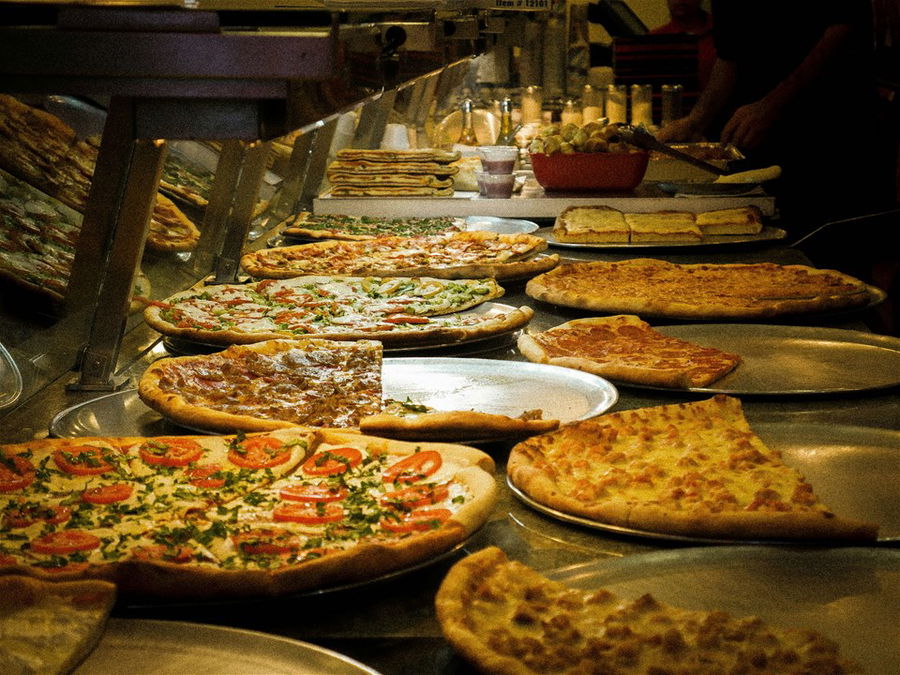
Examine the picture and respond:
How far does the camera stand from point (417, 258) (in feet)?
17.1

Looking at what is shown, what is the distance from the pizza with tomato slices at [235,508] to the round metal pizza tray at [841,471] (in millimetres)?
256

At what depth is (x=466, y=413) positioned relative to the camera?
265 cm

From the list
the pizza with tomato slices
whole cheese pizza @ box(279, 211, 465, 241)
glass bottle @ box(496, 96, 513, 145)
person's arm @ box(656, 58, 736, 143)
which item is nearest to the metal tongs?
whole cheese pizza @ box(279, 211, 465, 241)

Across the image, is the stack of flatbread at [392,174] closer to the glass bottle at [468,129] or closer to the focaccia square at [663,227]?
the focaccia square at [663,227]

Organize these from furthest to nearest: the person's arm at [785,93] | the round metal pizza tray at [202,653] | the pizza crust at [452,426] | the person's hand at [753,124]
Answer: the person's hand at [753,124], the person's arm at [785,93], the pizza crust at [452,426], the round metal pizza tray at [202,653]

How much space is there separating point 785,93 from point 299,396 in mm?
6783

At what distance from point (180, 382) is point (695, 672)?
1.81 meters

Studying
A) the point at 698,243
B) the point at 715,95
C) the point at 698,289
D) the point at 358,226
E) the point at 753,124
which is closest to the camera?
the point at 698,289

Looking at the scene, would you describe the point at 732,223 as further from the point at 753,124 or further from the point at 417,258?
the point at 753,124

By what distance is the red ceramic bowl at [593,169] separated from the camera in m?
6.70

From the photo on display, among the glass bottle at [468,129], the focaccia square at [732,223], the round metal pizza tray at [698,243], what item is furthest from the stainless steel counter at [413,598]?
the glass bottle at [468,129]

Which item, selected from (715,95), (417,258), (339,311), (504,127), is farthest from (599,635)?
(715,95)

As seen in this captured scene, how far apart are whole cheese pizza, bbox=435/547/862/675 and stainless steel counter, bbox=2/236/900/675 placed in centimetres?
7

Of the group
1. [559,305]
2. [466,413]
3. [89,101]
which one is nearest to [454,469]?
[466,413]
